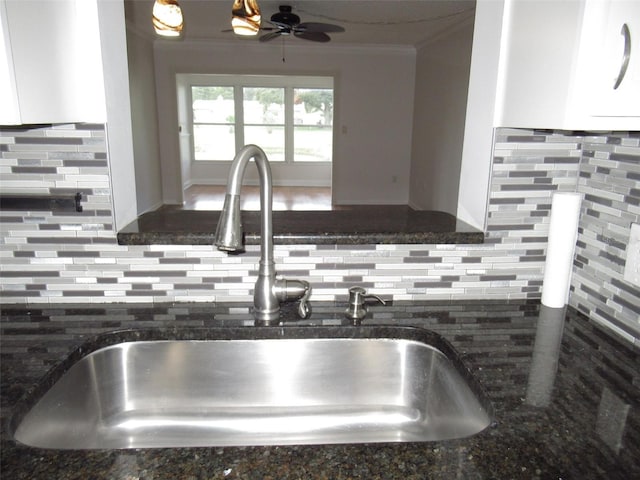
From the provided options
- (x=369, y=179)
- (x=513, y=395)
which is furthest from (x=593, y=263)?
(x=369, y=179)

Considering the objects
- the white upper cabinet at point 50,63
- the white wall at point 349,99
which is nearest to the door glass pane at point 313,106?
the white wall at point 349,99

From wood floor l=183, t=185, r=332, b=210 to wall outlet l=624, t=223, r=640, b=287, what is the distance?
599 cm

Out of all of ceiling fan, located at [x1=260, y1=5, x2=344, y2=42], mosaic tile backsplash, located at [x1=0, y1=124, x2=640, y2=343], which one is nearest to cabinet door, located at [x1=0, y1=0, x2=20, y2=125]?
mosaic tile backsplash, located at [x1=0, y1=124, x2=640, y2=343]

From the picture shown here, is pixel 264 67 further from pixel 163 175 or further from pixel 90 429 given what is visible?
pixel 90 429

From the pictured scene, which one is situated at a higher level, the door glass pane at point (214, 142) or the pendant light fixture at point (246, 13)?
the pendant light fixture at point (246, 13)

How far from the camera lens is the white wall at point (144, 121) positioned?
562cm

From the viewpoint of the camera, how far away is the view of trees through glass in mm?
9062

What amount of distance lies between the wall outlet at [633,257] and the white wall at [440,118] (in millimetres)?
4037

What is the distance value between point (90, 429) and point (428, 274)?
877mm

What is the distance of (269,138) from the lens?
9344 millimetres

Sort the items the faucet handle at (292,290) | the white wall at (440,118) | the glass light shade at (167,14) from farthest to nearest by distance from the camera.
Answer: the white wall at (440,118), the glass light shade at (167,14), the faucet handle at (292,290)

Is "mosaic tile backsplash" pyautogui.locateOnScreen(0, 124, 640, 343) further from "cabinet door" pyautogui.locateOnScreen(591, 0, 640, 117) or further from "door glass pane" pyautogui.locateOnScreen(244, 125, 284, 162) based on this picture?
"door glass pane" pyautogui.locateOnScreen(244, 125, 284, 162)

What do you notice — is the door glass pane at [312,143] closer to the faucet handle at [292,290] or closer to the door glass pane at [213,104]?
the door glass pane at [213,104]

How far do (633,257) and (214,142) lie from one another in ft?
29.6
